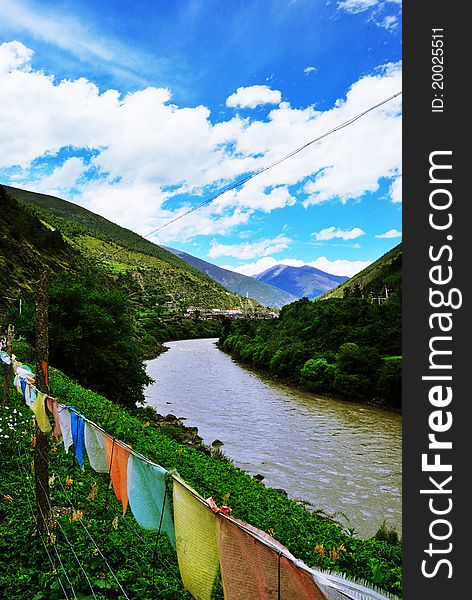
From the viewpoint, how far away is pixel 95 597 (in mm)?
4902

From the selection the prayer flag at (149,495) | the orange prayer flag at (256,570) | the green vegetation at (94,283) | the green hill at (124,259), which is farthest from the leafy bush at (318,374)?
the green hill at (124,259)

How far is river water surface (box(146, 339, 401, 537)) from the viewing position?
545 inches

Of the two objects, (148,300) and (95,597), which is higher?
(148,300)

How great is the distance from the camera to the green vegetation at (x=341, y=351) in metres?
30.4

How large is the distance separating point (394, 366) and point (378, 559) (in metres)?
23.0

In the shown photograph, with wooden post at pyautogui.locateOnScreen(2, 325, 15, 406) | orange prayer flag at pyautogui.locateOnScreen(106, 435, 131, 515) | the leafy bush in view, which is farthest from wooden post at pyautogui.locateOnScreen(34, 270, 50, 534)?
the leafy bush

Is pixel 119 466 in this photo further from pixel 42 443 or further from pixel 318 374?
pixel 318 374

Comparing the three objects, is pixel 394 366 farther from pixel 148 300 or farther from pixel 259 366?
pixel 148 300

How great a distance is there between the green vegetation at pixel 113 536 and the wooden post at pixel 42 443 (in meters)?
0.36

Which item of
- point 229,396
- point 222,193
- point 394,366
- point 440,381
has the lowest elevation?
point 229,396

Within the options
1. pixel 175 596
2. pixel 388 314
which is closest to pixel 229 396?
pixel 388 314

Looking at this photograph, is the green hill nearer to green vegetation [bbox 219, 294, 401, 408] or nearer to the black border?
green vegetation [bbox 219, 294, 401, 408]

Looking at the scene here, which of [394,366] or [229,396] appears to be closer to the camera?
[394,366]

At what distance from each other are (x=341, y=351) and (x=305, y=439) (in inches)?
574
